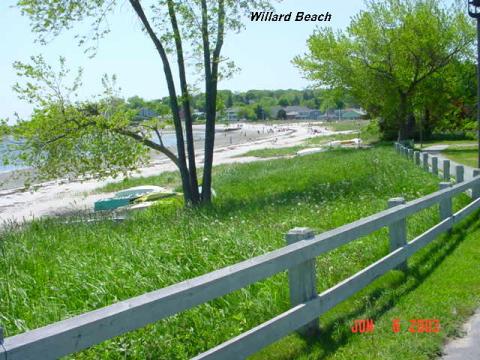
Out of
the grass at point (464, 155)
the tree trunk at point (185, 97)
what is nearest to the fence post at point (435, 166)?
the tree trunk at point (185, 97)

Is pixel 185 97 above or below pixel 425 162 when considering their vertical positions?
above

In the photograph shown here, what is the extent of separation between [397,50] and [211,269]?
36.9 m

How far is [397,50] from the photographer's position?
135ft

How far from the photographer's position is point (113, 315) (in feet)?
10.7

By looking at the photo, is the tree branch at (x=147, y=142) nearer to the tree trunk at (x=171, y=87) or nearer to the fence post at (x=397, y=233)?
the tree trunk at (x=171, y=87)

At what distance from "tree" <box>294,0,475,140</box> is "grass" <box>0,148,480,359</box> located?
3246cm

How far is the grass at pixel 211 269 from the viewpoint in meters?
4.96

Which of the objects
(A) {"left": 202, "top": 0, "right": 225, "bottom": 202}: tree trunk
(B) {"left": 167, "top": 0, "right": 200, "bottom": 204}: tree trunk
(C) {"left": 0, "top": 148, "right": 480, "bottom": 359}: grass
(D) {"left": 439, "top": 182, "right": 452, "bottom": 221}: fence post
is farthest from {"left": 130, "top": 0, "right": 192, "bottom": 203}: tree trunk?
(D) {"left": 439, "top": 182, "right": 452, "bottom": 221}: fence post

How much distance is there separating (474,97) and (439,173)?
31563 millimetres

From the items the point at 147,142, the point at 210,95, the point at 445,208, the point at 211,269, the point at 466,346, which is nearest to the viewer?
the point at 466,346

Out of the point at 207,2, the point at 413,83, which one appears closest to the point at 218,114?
the point at 207,2
